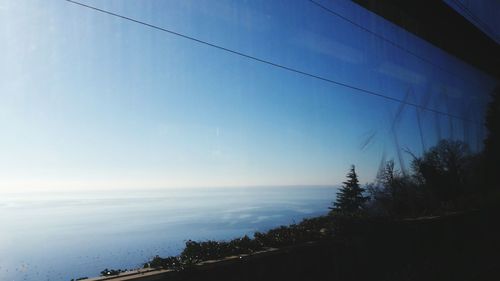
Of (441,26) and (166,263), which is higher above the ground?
(441,26)

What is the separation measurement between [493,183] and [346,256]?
18.1m

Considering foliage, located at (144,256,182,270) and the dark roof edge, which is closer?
foliage, located at (144,256,182,270)

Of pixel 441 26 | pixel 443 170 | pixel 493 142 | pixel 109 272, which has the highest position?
pixel 441 26

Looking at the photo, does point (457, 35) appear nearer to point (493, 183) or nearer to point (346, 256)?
point (493, 183)

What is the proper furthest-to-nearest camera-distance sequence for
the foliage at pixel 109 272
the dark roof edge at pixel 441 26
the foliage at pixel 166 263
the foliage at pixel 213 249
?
the dark roof edge at pixel 441 26, the foliage at pixel 213 249, the foliage at pixel 166 263, the foliage at pixel 109 272

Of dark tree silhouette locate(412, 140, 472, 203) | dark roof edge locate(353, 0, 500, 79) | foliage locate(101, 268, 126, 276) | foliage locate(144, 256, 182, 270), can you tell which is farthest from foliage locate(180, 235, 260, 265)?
dark tree silhouette locate(412, 140, 472, 203)

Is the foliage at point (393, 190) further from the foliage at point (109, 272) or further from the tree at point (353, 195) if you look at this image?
the foliage at point (109, 272)

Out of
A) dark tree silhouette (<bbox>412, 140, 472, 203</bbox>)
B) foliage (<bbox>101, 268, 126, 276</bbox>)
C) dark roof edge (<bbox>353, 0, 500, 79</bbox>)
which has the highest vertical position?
dark roof edge (<bbox>353, 0, 500, 79</bbox>)

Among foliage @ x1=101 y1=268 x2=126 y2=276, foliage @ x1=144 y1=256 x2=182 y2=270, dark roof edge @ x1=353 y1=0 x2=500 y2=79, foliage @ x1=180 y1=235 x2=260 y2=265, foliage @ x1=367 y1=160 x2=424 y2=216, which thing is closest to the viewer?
foliage @ x1=101 y1=268 x2=126 y2=276

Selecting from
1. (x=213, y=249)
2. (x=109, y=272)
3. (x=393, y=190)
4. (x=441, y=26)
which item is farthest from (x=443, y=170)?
(x=109, y=272)

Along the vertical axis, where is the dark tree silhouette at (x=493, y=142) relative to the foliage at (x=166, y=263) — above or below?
above

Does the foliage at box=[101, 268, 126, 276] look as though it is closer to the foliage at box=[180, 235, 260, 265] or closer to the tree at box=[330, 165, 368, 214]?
the foliage at box=[180, 235, 260, 265]

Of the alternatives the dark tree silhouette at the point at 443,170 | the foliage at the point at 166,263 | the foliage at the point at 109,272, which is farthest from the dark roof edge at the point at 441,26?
the foliage at the point at 109,272

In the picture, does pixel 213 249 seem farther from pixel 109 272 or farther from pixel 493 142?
pixel 493 142
